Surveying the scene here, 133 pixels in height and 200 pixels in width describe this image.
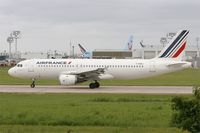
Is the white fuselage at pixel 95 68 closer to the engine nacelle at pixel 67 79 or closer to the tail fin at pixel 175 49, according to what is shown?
the tail fin at pixel 175 49

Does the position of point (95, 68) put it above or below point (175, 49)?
below

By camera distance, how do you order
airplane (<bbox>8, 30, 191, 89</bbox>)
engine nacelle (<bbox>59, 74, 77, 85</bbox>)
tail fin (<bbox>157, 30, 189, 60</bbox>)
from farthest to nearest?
1. tail fin (<bbox>157, 30, 189, 60</bbox>)
2. airplane (<bbox>8, 30, 191, 89</bbox>)
3. engine nacelle (<bbox>59, 74, 77, 85</bbox>)

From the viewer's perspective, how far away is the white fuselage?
44.0 m

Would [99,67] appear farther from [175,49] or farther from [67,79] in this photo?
[175,49]

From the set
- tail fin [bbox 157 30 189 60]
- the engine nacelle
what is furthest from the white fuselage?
the engine nacelle

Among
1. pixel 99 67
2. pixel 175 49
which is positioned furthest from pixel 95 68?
pixel 175 49

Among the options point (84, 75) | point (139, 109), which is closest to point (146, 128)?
point (139, 109)

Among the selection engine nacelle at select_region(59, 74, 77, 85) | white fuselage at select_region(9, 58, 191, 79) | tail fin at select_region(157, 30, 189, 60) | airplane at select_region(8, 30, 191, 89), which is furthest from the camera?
tail fin at select_region(157, 30, 189, 60)

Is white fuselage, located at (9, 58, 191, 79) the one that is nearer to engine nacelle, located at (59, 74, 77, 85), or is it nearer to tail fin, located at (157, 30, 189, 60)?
tail fin, located at (157, 30, 189, 60)

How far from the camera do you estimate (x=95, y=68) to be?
44094 millimetres

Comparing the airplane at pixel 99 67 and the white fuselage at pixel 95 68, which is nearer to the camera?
the airplane at pixel 99 67

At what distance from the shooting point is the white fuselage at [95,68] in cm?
4397

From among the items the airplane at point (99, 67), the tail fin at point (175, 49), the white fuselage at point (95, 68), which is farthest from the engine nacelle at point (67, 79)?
the tail fin at point (175, 49)

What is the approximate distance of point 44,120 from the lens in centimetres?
1758
